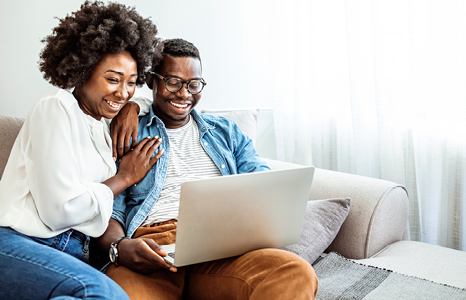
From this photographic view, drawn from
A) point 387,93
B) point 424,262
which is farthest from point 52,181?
point 387,93

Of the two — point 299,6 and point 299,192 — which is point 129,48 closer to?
point 299,192

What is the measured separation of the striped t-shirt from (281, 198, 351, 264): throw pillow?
34cm

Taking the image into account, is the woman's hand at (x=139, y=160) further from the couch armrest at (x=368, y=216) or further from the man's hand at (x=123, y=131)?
the couch armrest at (x=368, y=216)

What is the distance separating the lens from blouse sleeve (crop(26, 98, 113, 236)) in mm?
946

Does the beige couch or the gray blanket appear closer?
the gray blanket

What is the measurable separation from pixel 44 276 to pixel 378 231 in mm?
1033

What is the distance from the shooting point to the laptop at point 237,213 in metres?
0.87

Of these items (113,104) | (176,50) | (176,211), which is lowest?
(176,211)

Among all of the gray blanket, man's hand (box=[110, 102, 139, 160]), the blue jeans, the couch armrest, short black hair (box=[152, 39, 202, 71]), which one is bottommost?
the gray blanket

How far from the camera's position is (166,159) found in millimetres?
1327

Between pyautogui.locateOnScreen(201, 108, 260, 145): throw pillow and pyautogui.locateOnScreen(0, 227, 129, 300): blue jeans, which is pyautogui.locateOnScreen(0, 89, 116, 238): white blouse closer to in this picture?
pyautogui.locateOnScreen(0, 227, 129, 300): blue jeans

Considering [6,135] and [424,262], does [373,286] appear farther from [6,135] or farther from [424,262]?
[6,135]

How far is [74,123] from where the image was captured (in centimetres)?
103

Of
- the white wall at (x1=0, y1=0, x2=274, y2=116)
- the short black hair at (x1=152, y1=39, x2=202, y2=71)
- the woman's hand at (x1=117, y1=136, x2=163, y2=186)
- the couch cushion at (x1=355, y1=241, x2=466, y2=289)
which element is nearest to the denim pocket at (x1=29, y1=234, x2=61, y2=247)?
the woman's hand at (x1=117, y1=136, x2=163, y2=186)
